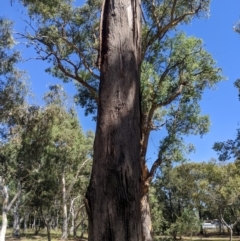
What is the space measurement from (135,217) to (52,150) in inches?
796

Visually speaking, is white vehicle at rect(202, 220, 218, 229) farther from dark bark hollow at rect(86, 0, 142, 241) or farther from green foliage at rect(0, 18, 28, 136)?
dark bark hollow at rect(86, 0, 142, 241)

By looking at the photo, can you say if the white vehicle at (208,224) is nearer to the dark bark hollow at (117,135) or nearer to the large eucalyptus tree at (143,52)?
the large eucalyptus tree at (143,52)

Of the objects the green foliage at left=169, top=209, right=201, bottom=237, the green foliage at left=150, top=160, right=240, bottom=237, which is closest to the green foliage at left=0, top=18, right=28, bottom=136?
the green foliage at left=150, top=160, right=240, bottom=237

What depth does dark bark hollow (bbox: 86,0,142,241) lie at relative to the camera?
2.00m

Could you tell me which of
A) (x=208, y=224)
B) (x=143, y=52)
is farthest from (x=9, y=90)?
(x=208, y=224)

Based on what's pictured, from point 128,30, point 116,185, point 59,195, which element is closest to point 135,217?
point 116,185

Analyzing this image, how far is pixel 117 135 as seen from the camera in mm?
2131

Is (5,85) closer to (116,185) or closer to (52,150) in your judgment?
(52,150)

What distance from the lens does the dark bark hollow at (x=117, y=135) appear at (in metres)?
2.00

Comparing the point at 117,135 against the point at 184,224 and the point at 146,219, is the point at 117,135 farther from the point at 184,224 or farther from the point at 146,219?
the point at 184,224

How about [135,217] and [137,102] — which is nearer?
[135,217]

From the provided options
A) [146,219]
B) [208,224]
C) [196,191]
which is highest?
[196,191]

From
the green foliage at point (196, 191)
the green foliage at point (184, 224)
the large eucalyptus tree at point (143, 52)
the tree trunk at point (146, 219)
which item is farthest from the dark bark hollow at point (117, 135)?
the green foliage at point (184, 224)

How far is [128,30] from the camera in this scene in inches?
96.0
